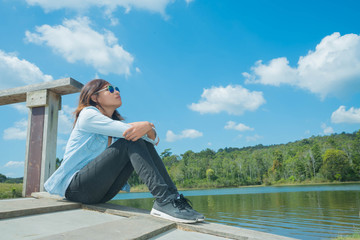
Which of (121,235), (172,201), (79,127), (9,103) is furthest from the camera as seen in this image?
(9,103)

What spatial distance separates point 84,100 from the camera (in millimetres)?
2295

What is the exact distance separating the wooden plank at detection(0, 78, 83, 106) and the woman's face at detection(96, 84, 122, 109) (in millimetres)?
1099

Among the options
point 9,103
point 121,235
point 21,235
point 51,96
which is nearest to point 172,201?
point 121,235

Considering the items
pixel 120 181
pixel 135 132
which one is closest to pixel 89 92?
pixel 135 132

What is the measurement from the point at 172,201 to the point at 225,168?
230ft

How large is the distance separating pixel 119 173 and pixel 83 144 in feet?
1.20

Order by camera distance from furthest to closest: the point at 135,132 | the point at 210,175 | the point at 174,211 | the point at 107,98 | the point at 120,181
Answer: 1. the point at 210,175
2. the point at 107,98
3. the point at 120,181
4. the point at 135,132
5. the point at 174,211

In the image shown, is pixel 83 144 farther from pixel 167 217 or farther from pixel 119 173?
pixel 167 217

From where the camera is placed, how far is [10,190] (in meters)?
3.25

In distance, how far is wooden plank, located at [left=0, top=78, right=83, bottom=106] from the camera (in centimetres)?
323

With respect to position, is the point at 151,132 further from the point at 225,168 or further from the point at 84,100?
the point at 225,168

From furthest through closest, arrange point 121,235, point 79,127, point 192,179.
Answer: point 192,179 → point 79,127 → point 121,235

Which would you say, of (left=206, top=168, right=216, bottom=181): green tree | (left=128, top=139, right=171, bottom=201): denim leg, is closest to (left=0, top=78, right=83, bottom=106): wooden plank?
(left=128, top=139, right=171, bottom=201): denim leg

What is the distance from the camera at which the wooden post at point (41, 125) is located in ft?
10.5
